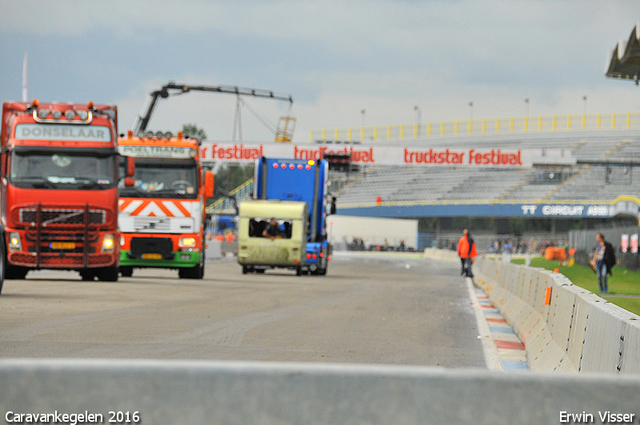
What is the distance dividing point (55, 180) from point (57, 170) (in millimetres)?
203

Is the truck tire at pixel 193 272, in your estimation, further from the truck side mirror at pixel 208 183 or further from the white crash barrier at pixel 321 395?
the white crash barrier at pixel 321 395

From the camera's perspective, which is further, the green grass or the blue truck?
the blue truck

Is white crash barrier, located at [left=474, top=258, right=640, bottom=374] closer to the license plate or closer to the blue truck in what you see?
the license plate

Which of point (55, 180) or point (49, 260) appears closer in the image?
point (55, 180)

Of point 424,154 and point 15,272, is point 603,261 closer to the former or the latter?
point 15,272

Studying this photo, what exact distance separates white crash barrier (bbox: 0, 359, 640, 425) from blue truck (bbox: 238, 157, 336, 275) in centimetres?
2447

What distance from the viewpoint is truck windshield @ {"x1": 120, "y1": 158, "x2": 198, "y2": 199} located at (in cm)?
2169

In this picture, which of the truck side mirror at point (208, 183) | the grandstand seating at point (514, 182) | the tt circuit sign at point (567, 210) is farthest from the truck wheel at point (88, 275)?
the tt circuit sign at point (567, 210)

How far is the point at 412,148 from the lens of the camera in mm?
50469

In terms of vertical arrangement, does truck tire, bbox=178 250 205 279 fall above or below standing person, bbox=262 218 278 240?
below

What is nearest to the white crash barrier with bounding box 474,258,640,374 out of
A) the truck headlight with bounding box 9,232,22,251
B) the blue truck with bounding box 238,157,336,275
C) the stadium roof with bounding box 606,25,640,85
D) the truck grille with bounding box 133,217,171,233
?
the truck headlight with bounding box 9,232,22,251

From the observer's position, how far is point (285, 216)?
27.1 metres

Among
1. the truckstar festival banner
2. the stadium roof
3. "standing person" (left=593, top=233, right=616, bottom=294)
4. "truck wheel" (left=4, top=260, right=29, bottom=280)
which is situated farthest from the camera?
the truckstar festival banner

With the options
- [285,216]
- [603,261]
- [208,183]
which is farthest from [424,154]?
[208,183]
